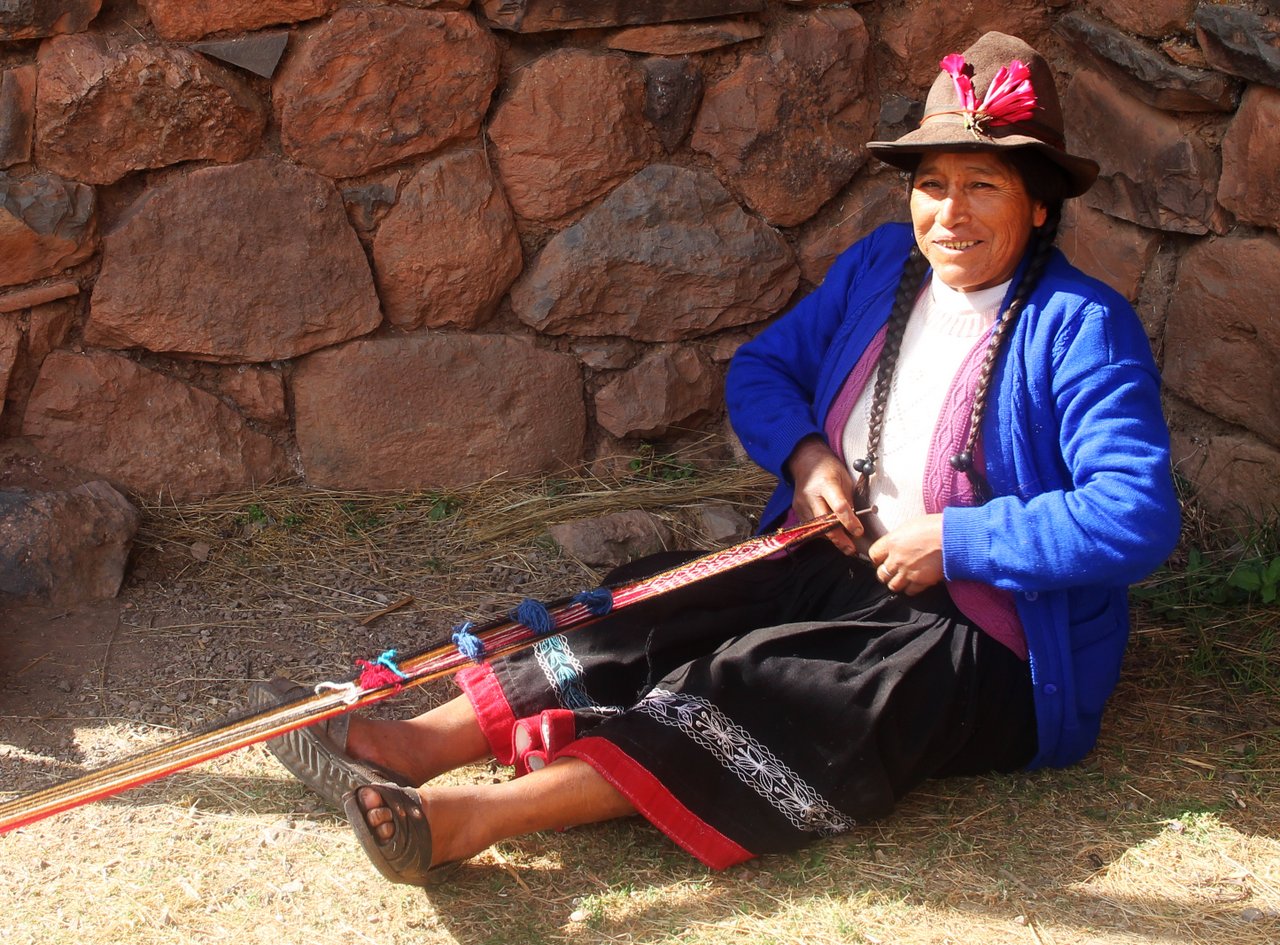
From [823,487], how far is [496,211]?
48.6 inches

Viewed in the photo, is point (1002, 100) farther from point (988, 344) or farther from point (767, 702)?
point (767, 702)

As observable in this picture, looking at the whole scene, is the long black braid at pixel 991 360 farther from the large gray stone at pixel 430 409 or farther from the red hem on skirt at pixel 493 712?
the large gray stone at pixel 430 409

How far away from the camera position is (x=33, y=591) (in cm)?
275

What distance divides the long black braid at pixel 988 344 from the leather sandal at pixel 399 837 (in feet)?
2.98

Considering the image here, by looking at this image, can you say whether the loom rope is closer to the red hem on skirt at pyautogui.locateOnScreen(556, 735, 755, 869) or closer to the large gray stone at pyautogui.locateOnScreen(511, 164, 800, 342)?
the red hem on skirt at pyautogui.locateOnScreen(556, 735, 755, 869)

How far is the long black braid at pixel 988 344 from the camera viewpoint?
2.11 meters

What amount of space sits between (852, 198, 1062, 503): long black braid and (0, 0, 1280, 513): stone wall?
0.80 metres

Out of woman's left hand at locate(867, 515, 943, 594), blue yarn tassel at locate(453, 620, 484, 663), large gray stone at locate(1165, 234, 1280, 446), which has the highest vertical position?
large gray stone at locate(1165, 234, 1280, 446)

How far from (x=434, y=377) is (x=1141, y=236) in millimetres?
1624

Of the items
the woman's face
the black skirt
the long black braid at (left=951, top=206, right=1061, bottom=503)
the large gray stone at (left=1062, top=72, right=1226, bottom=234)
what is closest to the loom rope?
the black skirt

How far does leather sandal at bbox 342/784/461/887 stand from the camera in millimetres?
1794

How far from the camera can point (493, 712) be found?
2.23 m

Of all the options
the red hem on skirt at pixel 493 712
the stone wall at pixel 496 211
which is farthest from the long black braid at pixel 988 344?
the stone wall at pixel 496 211

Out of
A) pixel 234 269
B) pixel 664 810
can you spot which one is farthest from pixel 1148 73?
pixel 234 269
